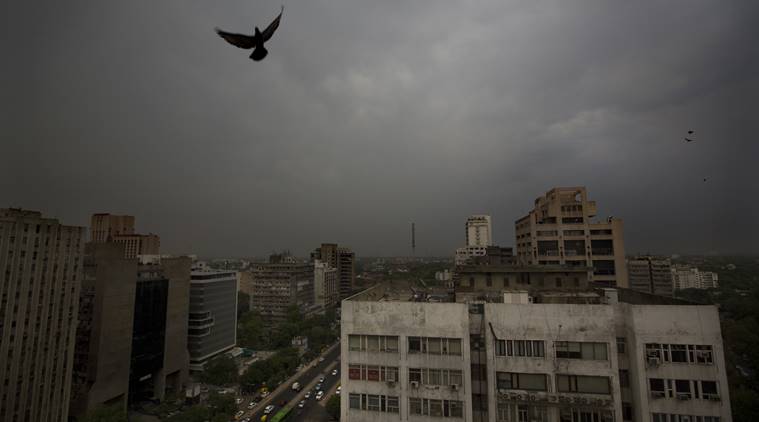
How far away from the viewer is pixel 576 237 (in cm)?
4597

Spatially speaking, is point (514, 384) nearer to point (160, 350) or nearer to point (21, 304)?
point (21, 304)

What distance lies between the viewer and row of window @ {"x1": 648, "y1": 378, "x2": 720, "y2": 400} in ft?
44.8

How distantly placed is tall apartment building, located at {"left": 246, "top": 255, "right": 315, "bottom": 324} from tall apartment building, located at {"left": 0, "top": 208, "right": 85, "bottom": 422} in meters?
60.5

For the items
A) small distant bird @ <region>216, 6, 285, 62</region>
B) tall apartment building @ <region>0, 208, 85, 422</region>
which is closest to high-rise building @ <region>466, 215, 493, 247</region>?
tall apartment building @ <region>0, 208, 85, 422</region>

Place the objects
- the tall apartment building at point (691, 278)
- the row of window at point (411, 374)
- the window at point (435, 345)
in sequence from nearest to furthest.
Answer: the row of window at point (411, 374) → the window at point (435, 345) → the tall apartment building at point (691, 278)

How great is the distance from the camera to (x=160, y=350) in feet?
186

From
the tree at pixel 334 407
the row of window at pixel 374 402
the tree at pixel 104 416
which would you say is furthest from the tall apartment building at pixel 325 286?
the row of window at pixel 374 402

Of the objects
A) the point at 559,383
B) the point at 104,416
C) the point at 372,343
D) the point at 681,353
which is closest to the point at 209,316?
the point at 104,416

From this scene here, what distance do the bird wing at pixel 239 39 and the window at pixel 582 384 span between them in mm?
15868

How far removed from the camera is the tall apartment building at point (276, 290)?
100812mm

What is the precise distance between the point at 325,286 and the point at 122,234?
65978mm

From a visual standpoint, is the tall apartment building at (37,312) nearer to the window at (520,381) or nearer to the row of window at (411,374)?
the row of window at (411,374)

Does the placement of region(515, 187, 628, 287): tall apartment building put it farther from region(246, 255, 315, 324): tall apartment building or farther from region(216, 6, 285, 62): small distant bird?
region(246, 255, 315, 324): tall apartment building

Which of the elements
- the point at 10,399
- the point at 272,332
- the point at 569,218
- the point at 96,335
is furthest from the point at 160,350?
the point at 569,218
